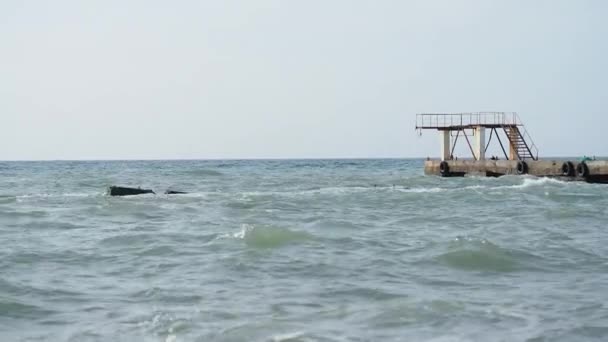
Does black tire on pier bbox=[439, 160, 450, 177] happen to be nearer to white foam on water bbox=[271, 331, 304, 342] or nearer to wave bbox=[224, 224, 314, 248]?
wave bbox=[224, 224, 314, 248]

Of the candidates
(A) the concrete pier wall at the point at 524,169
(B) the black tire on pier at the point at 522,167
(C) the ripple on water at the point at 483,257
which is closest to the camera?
(C) the ripple on water at the point at 483,257

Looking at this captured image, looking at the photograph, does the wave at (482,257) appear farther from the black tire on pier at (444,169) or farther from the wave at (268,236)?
the black tire on pier at (444,169)

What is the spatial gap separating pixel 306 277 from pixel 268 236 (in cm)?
464

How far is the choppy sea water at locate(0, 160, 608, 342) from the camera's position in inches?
344

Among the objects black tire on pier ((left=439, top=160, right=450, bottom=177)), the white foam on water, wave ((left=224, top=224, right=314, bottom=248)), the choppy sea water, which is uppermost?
black tire on pier ((left=439, top=160, right=450, bottom=177))

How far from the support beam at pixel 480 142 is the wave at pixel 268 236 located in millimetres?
37813

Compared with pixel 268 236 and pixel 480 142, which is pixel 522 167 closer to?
pixel 480 142

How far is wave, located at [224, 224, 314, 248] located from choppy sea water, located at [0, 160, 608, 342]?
0.17 ft

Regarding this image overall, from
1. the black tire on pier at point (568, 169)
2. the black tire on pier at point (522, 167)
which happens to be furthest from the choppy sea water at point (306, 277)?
the black tire on pier at point (522, 167)

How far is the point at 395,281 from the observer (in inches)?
457

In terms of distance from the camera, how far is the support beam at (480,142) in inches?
2086

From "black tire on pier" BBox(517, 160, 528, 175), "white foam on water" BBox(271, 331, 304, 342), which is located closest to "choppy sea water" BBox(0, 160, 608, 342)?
"white foam on water" BBox(271, 331, 304, 342)

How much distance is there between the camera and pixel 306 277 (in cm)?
1195

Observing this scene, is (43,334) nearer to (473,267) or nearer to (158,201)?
(473,267)
